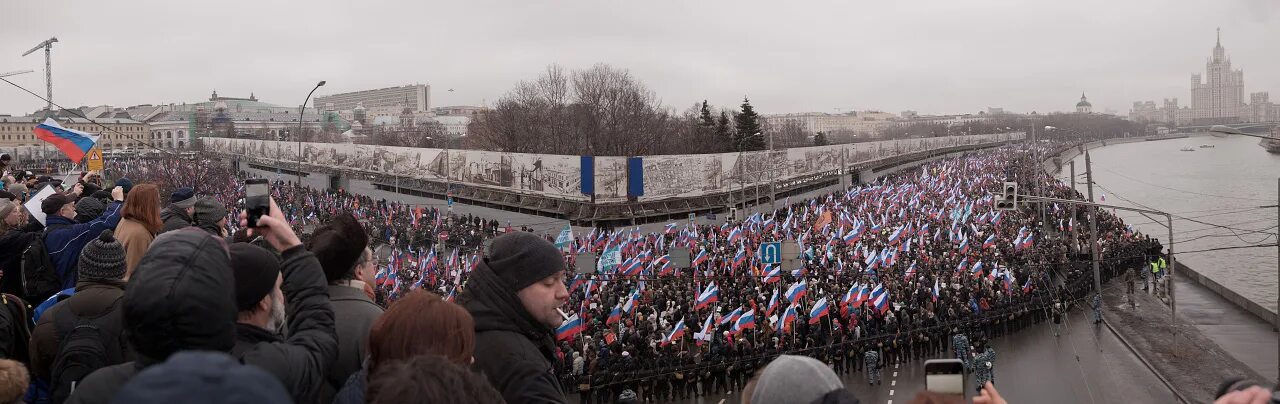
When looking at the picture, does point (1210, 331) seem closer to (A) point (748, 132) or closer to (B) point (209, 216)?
(B) point (209, 216)

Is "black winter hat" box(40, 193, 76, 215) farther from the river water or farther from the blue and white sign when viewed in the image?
the river water

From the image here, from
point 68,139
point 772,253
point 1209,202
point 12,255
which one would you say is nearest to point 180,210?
point 12,255

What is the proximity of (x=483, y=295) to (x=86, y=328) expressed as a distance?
6.39ft

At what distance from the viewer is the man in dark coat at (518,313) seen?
9.31 feet

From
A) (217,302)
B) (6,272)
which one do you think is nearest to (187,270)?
(217,302)

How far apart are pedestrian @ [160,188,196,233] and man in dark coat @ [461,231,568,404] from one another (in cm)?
337

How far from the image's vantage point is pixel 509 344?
292 cm

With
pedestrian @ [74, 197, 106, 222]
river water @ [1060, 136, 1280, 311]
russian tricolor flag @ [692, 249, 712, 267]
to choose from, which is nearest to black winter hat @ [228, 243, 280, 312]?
pedestrian @ [74, 197, 106, 222]

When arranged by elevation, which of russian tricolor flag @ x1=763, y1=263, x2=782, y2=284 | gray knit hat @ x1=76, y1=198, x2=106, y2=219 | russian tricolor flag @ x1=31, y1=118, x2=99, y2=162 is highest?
russian tricolor flag @ x1=31, y1=118, x2=99, y2=162

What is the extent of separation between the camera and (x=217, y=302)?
234cm

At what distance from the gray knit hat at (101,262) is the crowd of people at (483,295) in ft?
0.04

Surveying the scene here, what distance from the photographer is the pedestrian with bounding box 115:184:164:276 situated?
17.2 feet

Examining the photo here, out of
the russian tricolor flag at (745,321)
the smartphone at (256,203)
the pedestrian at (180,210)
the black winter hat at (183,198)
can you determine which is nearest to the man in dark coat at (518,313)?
the smartphone at (256,203)

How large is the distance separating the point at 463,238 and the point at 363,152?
3019 cm
